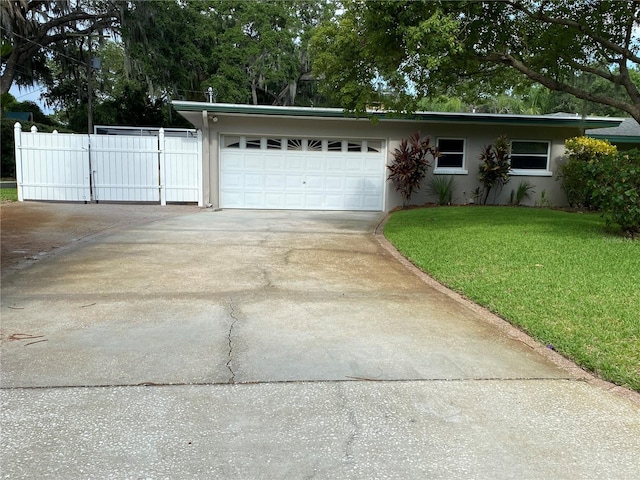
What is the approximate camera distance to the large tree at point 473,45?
28.8 ft

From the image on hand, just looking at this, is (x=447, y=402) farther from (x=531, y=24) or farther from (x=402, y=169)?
(x=402, y=169)

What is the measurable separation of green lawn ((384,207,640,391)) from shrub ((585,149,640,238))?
1.34 feet

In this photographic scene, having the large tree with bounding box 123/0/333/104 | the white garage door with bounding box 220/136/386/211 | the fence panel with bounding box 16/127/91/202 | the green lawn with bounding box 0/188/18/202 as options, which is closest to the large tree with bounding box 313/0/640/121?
the white garage door with bounding box 220/136/386/211

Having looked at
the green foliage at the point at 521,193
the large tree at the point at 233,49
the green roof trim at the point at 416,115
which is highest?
the large tree at the point at 233,49

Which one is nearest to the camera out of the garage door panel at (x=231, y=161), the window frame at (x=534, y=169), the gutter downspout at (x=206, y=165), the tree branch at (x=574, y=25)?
the tree branch at (x=574, y=25)

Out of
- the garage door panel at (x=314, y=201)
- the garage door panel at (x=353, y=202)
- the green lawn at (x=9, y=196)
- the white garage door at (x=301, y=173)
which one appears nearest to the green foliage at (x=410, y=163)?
the white garage door at (x=301, y=173)

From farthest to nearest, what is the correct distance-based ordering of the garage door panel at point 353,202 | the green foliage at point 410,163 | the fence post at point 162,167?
the garage door panel at point 353,202
the fence post at point 162,167
the green foliage at point 410,163

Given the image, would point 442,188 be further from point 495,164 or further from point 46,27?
point 46,27

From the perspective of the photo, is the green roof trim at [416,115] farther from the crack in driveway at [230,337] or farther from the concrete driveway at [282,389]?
the crack in driveway at [230,337]

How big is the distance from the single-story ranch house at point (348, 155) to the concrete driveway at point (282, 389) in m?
9.80

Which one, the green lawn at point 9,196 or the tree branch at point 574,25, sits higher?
the tree branch at point 574,25

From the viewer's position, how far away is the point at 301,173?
54.1 feet

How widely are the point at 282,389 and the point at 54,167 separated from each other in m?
15.1

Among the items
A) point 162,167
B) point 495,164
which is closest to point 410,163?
point 495,164
